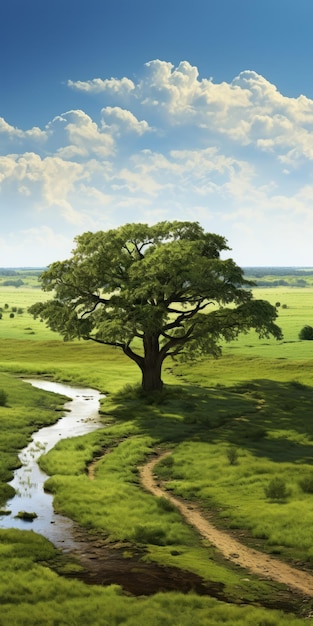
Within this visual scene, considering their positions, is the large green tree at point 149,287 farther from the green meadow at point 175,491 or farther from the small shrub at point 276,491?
the small shrub at point 276,491

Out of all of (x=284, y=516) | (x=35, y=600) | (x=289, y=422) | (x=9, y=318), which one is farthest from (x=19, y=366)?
(x=9, y=318)

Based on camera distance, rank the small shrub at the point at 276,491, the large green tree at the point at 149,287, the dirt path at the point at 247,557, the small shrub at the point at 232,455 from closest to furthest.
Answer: the dirt path at the point at 247,557 → the small shrub at the point at 276,491 → the small shrub at the point at 232,455 → the large green tree at the point at 149,287

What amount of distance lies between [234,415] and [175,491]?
967 inches

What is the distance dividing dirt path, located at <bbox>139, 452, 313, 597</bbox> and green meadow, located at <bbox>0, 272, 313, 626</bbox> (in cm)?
58

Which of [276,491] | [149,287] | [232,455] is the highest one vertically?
[149,287]

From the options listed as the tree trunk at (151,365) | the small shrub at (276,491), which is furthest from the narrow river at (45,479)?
the small shrub at (276,491)

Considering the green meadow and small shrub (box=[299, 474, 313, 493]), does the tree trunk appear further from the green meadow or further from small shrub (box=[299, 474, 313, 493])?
small shrub (box=[299, 474, 313, 493])

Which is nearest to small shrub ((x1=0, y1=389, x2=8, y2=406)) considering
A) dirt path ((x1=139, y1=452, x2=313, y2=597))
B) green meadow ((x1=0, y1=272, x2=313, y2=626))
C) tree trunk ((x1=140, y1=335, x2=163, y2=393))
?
green meadow ((x1=0, y1=272, x2=313, y2=626))

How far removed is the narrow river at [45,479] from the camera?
89.2ft

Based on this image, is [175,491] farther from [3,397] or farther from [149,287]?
[3,397]

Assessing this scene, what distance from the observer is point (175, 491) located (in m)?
34.3

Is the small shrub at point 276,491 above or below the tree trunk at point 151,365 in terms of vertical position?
below

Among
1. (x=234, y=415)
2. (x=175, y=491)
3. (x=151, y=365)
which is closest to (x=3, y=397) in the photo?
(x=151, y=365)

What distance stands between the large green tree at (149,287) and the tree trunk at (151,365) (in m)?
0.11
